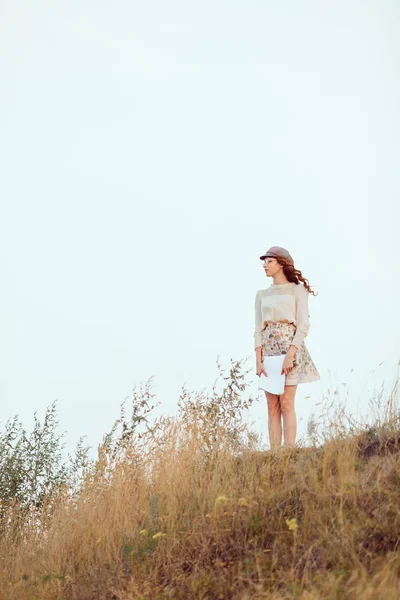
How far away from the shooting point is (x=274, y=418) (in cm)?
761

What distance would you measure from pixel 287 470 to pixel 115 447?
2.64 meters

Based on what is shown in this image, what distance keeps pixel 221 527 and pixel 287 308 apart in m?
3.19

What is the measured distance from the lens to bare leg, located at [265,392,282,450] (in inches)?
296

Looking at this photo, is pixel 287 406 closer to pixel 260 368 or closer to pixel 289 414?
pixel 289 414

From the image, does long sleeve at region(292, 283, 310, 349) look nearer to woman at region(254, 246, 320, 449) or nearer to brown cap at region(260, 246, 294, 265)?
woman at region(254, 246, 320, 449)

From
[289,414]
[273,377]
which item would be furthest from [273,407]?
[273,377]

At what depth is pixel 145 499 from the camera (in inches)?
254

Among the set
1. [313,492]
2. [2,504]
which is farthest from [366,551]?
[2,504]

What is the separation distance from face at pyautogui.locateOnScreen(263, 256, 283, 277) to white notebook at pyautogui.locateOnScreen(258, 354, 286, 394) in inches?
38.8

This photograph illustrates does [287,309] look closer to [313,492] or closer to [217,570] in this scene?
[313,492]

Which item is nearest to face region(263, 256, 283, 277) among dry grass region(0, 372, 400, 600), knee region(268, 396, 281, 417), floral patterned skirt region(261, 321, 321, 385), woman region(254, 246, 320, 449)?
woman region(254, 246, 320, 449)

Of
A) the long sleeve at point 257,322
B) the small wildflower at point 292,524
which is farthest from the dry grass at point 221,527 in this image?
the long sleeve at point 257,322

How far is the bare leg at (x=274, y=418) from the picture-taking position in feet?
24.7

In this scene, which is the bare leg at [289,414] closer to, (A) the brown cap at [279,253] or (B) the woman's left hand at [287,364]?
(B) the woman's left hand at [287,364]
